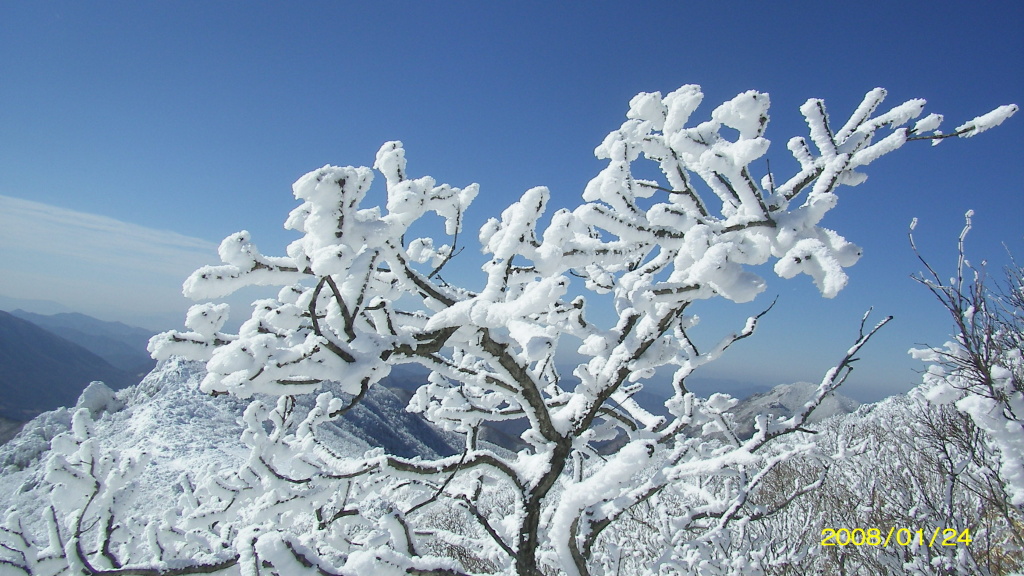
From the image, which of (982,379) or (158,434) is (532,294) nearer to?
(982,379)

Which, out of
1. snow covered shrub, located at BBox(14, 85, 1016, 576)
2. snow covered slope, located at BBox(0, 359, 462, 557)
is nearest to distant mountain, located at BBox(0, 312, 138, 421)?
snow covered slope, located at BBox(0, 359, 462, 557)

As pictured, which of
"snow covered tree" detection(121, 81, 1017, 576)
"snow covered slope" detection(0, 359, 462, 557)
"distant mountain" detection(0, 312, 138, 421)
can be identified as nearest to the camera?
"snow covered tree" detection(121, 81, 1017, 576)

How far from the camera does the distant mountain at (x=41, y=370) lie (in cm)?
10808

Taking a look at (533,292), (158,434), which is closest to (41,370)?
(158,434)

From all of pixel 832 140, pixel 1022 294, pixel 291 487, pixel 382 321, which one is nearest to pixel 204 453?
pixel 291 487

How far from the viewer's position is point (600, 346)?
2.33 m

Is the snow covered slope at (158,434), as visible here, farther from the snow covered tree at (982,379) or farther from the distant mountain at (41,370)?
the distant mountain at (41,370)

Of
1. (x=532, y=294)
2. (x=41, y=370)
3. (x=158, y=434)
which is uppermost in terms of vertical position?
(x=532, y=294)

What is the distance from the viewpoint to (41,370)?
424 ft

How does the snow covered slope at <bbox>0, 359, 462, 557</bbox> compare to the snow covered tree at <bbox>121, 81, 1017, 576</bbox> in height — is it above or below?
below

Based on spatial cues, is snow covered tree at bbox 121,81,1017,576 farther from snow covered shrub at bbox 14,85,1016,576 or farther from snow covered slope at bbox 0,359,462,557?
snow covered slope at bbox 0,359,462,557

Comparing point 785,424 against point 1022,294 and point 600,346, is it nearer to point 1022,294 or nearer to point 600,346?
point 600,346

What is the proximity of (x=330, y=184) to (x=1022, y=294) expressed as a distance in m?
12.8

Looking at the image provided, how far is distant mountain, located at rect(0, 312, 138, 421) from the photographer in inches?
4255
